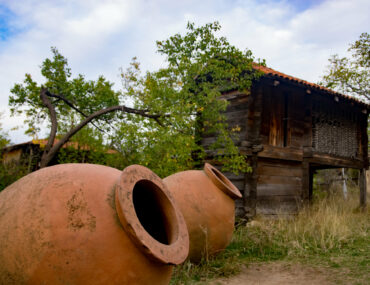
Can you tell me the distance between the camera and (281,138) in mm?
9844

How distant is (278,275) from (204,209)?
4.55 ft

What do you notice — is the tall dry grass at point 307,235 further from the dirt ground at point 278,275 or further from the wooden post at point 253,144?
the wooden post at point 253,144

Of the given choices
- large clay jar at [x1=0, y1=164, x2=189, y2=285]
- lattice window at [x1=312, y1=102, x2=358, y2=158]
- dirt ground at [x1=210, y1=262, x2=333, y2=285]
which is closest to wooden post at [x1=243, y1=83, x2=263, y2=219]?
lattice window at [x1=312, y1=102, x2=358, y2=158]

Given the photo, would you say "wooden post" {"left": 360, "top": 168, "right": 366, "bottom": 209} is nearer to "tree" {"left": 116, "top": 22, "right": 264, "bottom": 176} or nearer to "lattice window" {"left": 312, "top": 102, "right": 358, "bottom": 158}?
"lattice window" {"left": 312, "top": 102, "right": 358, "bottom": 158}

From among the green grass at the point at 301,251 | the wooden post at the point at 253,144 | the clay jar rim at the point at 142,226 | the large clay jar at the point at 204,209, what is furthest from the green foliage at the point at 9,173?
the clay jar rim at the point at 142,226

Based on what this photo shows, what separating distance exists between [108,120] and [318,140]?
6.74 metres

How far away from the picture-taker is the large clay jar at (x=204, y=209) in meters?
4.53

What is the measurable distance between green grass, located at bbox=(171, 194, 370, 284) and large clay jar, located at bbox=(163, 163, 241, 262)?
28 cm

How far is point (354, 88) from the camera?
18312 mm

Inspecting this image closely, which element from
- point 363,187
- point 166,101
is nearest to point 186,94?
point 166,101

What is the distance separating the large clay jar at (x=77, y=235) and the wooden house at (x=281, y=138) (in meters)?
6.69

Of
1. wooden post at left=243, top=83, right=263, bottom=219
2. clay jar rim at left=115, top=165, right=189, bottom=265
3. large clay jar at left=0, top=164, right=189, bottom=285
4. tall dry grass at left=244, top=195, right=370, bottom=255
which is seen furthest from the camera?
wooden post at left=243, top=83, right=263, bottom=219

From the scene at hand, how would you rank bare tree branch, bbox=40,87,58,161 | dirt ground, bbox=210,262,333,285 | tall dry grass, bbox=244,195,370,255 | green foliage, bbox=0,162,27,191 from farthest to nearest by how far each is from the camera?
bare tree branch, bbox=40,87,58,161 → green foliage, bbox=0,162,27,191 → tall dry grass, bbox=244,195,370,255 → dirt ground, bbox=210,262,333,285

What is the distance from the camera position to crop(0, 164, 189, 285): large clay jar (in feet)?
6.93
